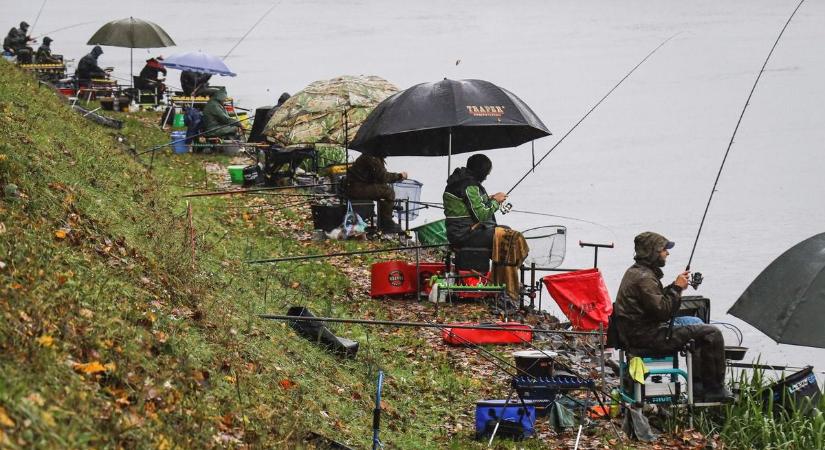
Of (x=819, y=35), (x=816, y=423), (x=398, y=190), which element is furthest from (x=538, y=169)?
(x=819, y=35)

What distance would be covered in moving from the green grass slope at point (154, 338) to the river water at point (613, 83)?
485cm

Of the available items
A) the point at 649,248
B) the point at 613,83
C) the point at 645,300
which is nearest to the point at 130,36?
the point at 613,83

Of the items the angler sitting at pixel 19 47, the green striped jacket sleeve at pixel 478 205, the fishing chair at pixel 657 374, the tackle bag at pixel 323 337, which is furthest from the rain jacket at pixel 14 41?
the fishing chair at pixel 657 374

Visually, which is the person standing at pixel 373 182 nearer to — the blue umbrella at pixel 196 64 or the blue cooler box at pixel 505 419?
the blue cooler box at pixel 505 419

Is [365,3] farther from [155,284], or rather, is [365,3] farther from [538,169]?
[155,284]

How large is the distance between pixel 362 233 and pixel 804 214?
8.76m

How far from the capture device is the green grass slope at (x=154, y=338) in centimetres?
482

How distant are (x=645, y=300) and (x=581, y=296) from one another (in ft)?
8.47

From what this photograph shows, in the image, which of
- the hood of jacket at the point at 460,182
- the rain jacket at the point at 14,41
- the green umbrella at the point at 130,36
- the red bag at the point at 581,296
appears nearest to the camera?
the red bag at the point at 581,296

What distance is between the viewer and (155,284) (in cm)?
710

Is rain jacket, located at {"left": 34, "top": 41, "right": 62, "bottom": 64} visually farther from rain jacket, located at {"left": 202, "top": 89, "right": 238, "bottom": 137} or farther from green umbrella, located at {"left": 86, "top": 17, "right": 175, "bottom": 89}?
rain jacket, located at {"left": 202, "top": 89, "right": 238, "bottom": 137}

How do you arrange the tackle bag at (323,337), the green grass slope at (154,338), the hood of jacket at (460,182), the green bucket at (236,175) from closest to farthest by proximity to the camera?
the green grass slope at (154,338) < the tackle bag at (323,337) < the hood of jacket at (460,182) < the green bucket at (236,175)

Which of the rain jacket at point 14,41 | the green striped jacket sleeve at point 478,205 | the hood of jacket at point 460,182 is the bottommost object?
the green striped jacket sleeve at point 478,205

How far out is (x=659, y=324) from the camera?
7570 millimetres
